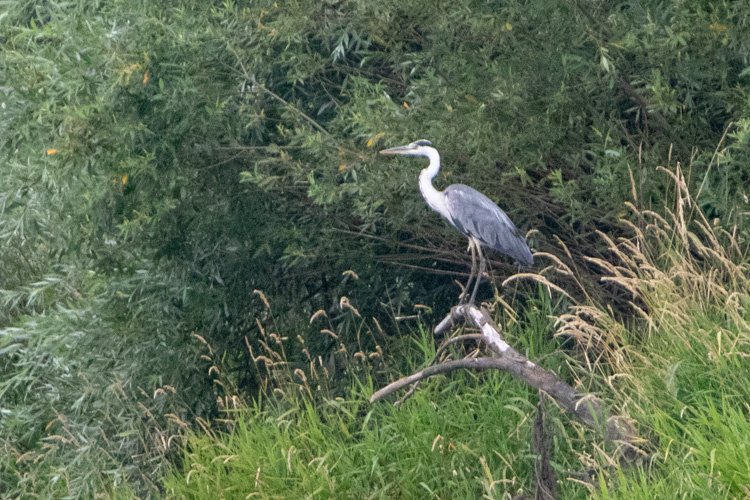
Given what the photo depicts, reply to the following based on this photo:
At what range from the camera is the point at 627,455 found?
10.2ft

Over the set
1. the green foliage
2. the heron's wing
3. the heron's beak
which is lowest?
the green foliage

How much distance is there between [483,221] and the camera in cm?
458

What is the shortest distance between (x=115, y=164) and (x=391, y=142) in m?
1.62

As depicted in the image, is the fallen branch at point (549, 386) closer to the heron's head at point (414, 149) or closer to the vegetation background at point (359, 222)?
the vegetation background at point (359, 222)

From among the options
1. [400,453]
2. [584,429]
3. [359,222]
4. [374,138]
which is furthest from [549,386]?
[359,222]

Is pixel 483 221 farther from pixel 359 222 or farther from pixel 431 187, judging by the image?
pixel 359 222

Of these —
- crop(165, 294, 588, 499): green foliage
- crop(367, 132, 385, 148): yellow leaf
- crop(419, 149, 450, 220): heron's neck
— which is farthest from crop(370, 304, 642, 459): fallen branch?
crop(367, 132, 385, 148): yellow leaf

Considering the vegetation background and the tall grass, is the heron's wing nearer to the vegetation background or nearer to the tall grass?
the vegetation background

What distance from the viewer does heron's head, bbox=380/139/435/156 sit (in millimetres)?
4527

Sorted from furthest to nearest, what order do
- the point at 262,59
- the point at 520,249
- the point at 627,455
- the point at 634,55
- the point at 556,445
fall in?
the point at 262,59
the point at 520,249
the point at 634,55
the point at 556,445
the point at 627,455

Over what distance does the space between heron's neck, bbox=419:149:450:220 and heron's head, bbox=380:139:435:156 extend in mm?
29

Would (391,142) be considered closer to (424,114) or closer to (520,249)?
(424,114)

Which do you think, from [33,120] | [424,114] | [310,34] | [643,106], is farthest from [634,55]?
[33,120]

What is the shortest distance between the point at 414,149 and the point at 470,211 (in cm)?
46
